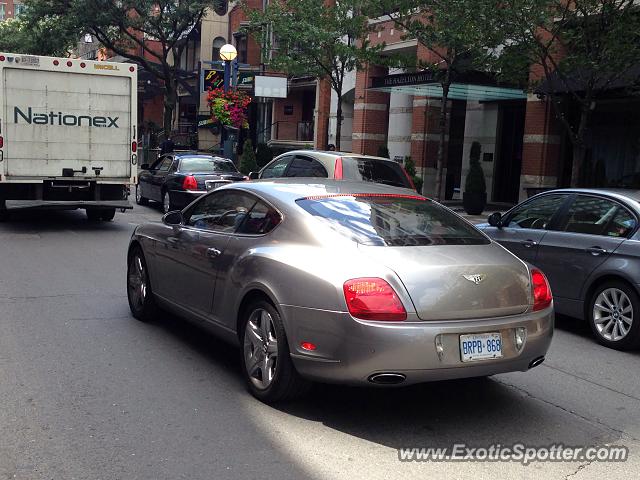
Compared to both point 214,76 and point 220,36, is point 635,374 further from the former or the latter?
point 220,36

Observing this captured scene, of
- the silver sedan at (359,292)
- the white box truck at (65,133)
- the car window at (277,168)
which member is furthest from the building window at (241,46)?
the silver sedan at (359,292)

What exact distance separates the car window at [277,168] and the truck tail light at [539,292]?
25.9 ft

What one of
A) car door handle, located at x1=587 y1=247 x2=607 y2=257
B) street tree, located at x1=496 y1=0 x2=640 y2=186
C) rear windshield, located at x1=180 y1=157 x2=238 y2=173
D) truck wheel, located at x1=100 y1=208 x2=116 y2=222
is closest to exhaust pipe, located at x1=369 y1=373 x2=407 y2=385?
car door handle, located at x1=587 y1=247 x2=607 y2=257

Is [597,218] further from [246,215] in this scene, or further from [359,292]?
[359,292]

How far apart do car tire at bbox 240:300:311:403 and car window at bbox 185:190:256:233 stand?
0.95m

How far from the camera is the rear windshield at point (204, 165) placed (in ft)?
58.0

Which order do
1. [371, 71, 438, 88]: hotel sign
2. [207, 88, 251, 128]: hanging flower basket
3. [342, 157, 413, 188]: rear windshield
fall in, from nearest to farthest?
[342, 157, 413, 188]: rear windshield → [371, 71, 438, 88]: hotel sign → [207, 88, 251, 128]: hanging flower basket

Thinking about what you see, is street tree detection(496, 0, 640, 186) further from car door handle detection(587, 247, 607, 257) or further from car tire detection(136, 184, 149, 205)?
car tire detection(136, 184, 149, 205)

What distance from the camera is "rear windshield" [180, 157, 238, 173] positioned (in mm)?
17672

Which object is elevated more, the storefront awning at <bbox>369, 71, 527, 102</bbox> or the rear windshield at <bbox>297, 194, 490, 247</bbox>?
the storefront awning at <bbox>369, 71, 527, 102</bbox>

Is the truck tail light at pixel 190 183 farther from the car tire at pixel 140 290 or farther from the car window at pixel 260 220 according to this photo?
the car window at pixel 260 220

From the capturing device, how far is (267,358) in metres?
4.98

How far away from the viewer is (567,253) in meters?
7.63

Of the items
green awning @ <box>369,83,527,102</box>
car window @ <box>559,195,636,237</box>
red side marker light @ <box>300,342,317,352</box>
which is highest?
green awning @ <box>369,83,527,102</box>
